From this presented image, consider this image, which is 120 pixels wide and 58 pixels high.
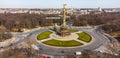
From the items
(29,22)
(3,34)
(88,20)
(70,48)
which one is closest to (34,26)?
(29,22)

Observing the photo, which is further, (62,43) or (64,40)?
(64,40)

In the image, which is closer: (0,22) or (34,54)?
(34,54)

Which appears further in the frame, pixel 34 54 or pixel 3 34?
pixel 3 34

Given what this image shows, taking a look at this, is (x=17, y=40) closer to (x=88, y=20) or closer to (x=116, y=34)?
(x=116, y=34)

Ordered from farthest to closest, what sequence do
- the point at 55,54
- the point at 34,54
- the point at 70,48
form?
the point at 70,48
the point at 55,54
the point at 34,54

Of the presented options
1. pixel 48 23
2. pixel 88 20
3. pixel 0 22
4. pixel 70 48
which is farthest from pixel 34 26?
pixel 70 48

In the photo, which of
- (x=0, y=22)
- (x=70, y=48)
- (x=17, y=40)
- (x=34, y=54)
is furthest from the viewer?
(x=0, y=22)

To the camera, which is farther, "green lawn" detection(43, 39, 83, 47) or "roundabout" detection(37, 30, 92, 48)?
"roundabout" detection(37, 30, 92, 48)

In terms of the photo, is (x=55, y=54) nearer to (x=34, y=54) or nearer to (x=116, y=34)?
(x=34, y=54)

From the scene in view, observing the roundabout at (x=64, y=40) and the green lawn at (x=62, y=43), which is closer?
the green lawn at (x=62, y=43)
